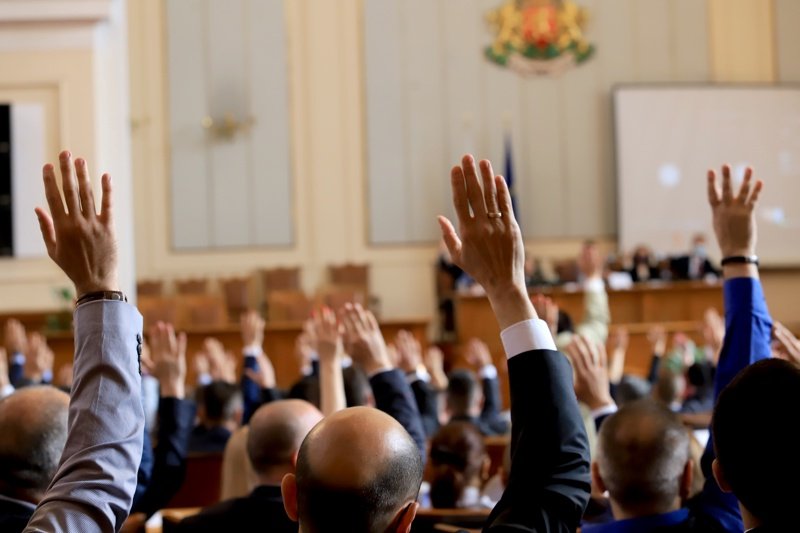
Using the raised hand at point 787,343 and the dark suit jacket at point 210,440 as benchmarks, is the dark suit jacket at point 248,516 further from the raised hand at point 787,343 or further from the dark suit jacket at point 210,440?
the dark suit jacket at point 210,440

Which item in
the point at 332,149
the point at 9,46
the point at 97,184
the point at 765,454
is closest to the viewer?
the point at 765,454

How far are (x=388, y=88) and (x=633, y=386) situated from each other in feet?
29.5

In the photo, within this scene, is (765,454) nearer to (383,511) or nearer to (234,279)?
(383,511)

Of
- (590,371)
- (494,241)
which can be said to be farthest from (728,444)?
(590,371)

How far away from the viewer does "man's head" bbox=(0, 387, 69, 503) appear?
5.79 feet

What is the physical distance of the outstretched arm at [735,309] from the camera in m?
2.02

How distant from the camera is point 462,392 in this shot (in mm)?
4539

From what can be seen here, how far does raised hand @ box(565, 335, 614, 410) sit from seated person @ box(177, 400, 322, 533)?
0.64 metres

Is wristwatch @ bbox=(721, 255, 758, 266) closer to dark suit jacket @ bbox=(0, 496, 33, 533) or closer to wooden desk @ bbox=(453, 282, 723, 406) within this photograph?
dark suit jacket @ bbox=(0, 496, 33, 533)

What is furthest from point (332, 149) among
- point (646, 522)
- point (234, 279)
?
point (646, 522)

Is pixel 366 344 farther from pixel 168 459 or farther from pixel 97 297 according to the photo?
pixel 97 297

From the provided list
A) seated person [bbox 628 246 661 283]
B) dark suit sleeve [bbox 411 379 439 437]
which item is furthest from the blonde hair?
seated person [bbox 628 246 661 283]

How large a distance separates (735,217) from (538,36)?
37.3 ft

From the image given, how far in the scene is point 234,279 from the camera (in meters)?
12.3
